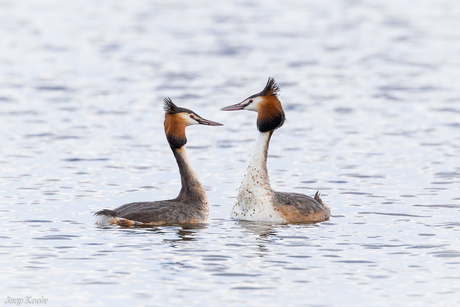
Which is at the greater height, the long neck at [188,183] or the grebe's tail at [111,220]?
the long neck at [188,183]

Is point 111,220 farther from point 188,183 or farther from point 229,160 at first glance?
point 229,160

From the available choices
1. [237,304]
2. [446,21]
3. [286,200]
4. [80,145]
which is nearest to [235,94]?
[80,145]

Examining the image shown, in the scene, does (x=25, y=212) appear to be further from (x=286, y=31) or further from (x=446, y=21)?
(x=446, y=21)

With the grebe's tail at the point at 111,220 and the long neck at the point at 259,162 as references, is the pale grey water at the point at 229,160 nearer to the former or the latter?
the grebe's tail at the point at 111,220

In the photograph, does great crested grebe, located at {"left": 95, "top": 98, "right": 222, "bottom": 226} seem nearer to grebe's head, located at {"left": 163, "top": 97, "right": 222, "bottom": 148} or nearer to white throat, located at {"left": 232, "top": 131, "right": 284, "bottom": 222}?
grebe's head, located at {"left": 163, "top": 97, "right": 222, "bottom": 148}

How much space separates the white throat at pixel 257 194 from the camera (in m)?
14.9

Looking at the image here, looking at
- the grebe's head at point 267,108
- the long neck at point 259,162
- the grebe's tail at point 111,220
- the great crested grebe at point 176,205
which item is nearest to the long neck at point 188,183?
the great crested grebe at point 176,205

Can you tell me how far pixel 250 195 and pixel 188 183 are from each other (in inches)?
39.2

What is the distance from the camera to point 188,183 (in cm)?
1502

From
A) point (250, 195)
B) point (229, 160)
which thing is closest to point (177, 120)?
point (250, 195)

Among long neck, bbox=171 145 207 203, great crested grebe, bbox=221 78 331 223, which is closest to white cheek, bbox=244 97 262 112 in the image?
great crested grebe, bbox=221 78 331 223

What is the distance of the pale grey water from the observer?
37.8ft

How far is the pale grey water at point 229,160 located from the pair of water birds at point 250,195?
322 millimetres

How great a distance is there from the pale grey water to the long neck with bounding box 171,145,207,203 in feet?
1.62
